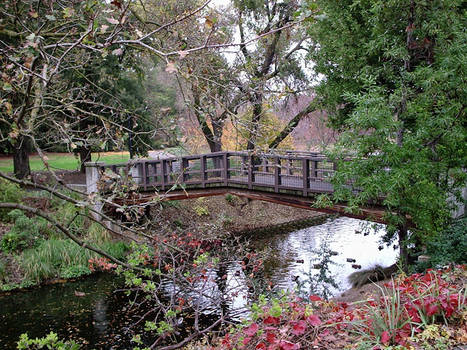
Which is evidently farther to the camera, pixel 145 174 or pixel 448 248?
pixel 145 174

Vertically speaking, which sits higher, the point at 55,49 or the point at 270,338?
the point at 55,49

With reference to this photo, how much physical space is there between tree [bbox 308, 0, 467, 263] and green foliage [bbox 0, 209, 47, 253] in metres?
9.41

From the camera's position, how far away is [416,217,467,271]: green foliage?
22.7 feet

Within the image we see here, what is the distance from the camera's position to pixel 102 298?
10.6m

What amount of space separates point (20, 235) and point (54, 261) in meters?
1.32

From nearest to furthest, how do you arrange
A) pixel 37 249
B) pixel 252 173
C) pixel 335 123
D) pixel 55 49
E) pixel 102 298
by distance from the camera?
pixel 55 49 < pixel 102 298 < pixel 335 123 < pixel 37 249 < pixel 252 173

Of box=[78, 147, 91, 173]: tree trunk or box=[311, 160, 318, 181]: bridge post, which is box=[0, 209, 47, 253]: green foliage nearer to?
box=[78, 147, 91, 173]: tree trunk

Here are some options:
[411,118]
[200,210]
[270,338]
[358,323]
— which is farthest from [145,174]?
[358,323]

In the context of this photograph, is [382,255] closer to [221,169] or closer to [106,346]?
[221,169]

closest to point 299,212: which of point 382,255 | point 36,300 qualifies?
point 382,255

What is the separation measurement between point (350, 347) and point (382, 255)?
10.9 metres

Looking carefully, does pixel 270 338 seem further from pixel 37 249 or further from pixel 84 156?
pixel 84 156

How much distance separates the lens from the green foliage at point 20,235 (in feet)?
41.1

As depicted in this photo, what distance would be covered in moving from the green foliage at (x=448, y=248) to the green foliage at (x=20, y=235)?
10.6 m
